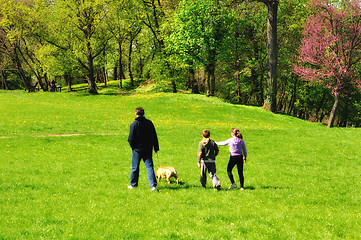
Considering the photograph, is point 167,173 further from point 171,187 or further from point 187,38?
point 187,38

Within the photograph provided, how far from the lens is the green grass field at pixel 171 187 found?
7258mm

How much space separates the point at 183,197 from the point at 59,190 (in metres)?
5.09

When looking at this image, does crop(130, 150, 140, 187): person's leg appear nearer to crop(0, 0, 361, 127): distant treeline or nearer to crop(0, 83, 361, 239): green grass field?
crop(0, 83, 361, 239): green grass field

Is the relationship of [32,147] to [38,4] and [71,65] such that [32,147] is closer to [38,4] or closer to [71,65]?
[71,65]

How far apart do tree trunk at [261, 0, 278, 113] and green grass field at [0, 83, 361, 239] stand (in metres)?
11.2

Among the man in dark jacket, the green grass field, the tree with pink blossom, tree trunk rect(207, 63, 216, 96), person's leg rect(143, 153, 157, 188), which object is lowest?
the green grass field

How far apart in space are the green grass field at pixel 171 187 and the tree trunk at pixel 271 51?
11.2 m

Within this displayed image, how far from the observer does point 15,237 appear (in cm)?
644

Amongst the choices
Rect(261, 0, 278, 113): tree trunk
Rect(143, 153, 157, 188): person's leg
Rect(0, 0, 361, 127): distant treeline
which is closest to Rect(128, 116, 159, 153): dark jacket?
Rect(143, 153, 157, 188): person's leg

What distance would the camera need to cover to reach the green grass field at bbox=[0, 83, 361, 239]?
7.26m

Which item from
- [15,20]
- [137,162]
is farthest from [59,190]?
[15,20]

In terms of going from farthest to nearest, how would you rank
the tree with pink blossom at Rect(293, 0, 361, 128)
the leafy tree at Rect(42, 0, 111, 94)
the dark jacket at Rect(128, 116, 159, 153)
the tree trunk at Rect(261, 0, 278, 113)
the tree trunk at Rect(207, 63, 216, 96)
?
1. the leafy tree at Rect(42, 0, 111, 94)
2. the tree trunk at Rect(207, 63, 216, 96)
3. the tree trunk at Rect(261, 0, 278, 113)
4. the tree with pink blossom at Rect(293, 0, 361, 128)
5. the dark jacket at Rect(128, 116, 159, 153)

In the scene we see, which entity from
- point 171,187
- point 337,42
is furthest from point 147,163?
point 337,42

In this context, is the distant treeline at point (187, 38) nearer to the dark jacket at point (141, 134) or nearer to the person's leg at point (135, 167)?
the dark jacket at point (141, 134)
